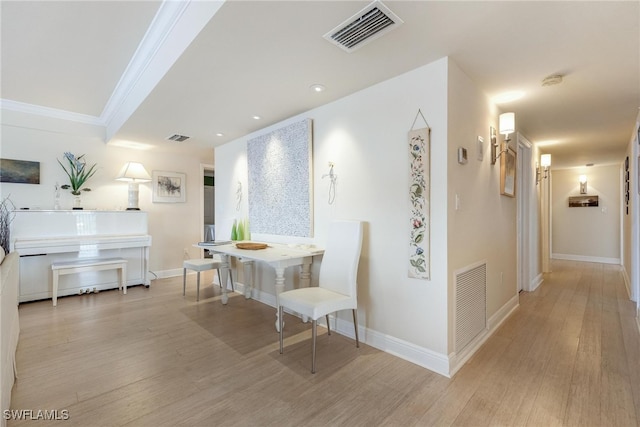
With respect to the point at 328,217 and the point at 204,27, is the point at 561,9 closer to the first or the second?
the point at 204,27

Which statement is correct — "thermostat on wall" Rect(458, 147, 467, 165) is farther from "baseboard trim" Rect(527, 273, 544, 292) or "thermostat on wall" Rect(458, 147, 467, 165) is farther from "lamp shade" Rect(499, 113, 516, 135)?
"baseboard trim" Rect(527, 273, 544, 292)

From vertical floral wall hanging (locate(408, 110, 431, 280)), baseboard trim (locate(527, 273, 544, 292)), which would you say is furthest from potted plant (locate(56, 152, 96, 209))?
baseboard trim (locate(527, 273, 544, 292))

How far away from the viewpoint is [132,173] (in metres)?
4.53

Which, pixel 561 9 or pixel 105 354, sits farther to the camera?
pixel 105 354

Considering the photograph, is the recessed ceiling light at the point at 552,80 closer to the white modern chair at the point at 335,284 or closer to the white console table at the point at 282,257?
the white modern chair at the point at 335,284

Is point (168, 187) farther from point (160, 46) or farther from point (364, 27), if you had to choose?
point (364, 27)

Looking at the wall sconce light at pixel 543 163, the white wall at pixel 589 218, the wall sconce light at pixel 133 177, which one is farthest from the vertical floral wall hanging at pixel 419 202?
the white wall at pixel 589 218

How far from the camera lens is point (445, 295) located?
2115mm

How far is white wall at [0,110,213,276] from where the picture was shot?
13.1ft

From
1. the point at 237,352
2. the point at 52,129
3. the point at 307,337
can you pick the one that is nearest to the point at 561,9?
the point at 307,337

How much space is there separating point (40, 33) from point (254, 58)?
1899mm

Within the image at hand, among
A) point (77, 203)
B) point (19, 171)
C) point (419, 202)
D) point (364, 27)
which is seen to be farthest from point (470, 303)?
point (19, 171)

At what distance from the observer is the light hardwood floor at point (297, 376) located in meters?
1.68

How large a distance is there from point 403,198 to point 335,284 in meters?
0.94
